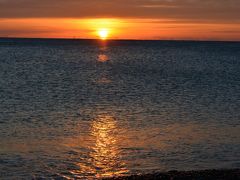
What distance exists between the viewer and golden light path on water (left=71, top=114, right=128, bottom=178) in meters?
18.9

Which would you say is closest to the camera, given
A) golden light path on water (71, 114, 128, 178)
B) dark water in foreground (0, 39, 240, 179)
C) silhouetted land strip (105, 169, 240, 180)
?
silhouetted land strip (105, 169, 240, 180)

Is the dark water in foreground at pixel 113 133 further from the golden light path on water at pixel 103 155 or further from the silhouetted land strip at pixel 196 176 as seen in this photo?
the silhouetted land strip at pixel 196 176

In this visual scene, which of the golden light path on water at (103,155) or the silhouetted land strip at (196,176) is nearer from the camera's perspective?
the silhouetted land strip at (196,176)

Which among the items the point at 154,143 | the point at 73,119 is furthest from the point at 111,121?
the point at 154,143

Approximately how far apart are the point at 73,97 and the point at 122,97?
4.05 meters

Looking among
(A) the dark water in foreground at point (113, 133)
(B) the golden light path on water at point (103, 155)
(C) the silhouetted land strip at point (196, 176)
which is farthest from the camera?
(A) the dark water in foreground at point (113, 133)

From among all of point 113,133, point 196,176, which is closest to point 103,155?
point 113,133

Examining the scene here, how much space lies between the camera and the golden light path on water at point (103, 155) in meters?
18.9

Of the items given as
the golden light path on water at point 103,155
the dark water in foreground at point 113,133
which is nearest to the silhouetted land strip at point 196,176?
the dark water in foreground at point 113,133

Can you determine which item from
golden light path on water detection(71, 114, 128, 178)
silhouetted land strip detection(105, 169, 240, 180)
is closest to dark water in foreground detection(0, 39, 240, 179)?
golden light path on water detection(71, 114, 128, 178)

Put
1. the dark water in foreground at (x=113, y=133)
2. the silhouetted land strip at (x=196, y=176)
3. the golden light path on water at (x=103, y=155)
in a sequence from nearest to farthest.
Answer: the silhouetted land strip at (x=196, y=176), the golden light path on water at (x=103, y=155), the dark water in foreground at (x=113, y=133)

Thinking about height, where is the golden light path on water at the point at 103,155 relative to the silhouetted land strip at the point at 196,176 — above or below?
above

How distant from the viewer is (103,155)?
21.3 m

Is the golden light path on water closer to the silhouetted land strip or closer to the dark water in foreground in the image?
the dark water in foreground
